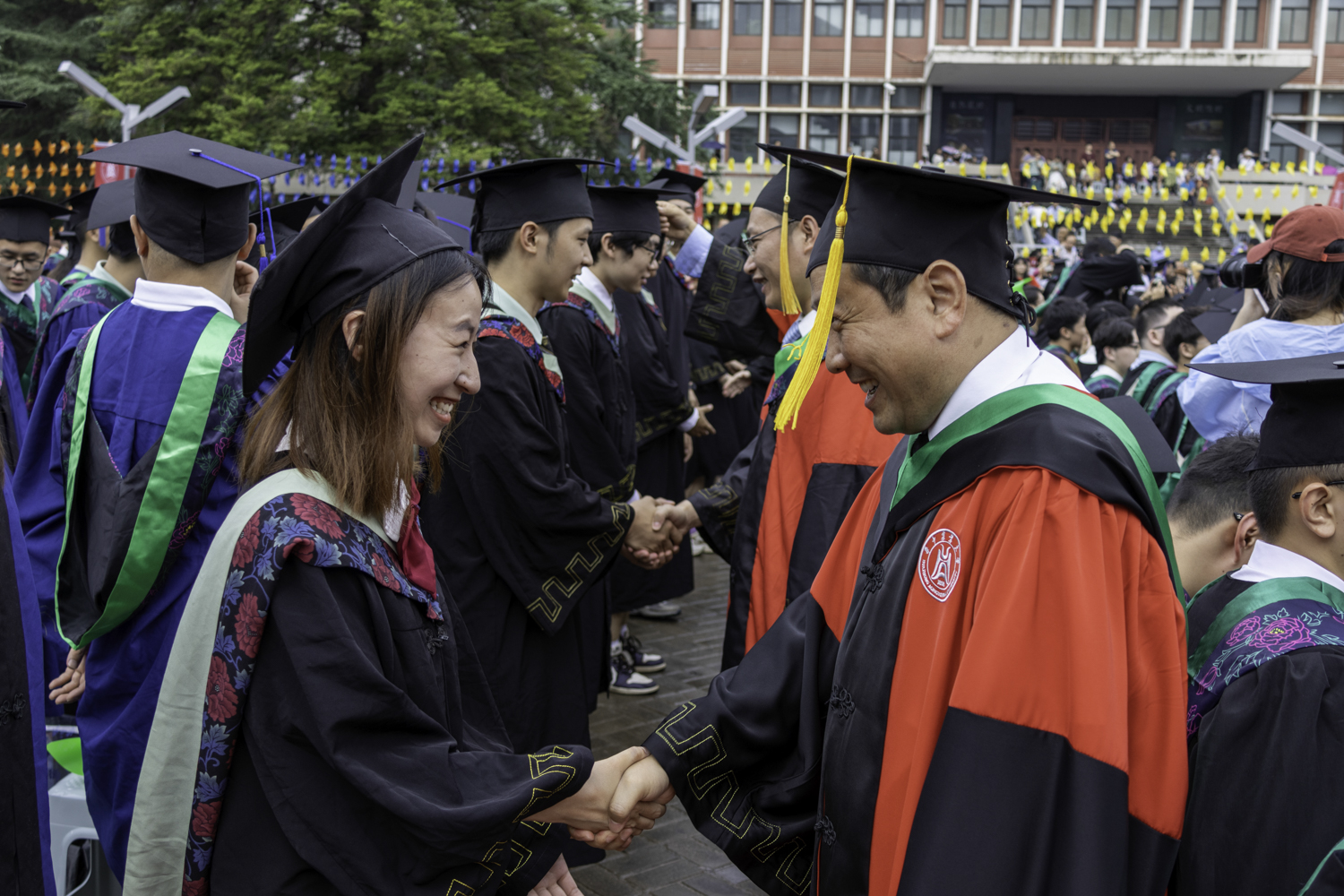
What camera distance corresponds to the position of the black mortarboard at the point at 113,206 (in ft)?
13.7

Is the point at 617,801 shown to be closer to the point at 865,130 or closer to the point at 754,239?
the point at 754,239

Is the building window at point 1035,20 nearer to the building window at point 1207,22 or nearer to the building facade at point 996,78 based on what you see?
the building facade at point 996,78

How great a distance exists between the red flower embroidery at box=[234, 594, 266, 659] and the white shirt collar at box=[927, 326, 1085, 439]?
3.88 feet

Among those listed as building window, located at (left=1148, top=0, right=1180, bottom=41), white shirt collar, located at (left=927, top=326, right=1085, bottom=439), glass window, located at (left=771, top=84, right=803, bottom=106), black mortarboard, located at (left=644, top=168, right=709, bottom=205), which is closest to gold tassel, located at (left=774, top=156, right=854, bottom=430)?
white shirt collar, located at (left=927, top=326, right=1085, bottom=439)

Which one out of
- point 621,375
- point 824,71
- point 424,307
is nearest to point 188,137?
point 424,307

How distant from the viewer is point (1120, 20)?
157ft

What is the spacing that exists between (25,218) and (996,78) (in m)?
47.0

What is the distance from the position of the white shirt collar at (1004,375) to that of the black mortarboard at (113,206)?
3424 mm

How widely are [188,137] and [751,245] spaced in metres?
1.97

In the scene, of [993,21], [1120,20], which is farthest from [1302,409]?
[1120,20]

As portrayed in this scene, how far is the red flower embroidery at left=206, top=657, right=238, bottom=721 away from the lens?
179 cm

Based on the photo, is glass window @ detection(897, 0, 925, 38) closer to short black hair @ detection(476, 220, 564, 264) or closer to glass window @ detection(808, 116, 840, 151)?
glass window @ detection(808, 116, 840, 151)

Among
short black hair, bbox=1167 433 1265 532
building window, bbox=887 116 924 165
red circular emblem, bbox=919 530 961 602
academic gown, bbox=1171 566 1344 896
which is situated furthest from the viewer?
building window, bbox=887 116 924 165

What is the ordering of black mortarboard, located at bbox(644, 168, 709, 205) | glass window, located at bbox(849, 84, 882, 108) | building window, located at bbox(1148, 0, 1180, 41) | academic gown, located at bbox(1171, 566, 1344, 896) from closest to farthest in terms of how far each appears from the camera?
1. academic gown, located at bbox(1171, 566, 1344, 896)
2. black mortarboard, located at bbox(644, 168, 709, 205)
3. building window, located at bbox(1148, 0, 1180, 41)
4. glass window, located at bbox(849, 84, 882, 108)
